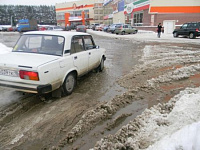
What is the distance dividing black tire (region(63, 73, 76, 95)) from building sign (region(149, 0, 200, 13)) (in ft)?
97.9

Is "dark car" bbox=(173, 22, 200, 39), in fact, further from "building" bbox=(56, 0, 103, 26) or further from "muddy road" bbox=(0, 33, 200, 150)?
"building" bbox=(56, 0, 103, 26)

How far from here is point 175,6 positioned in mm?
31094

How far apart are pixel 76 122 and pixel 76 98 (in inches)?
46.2

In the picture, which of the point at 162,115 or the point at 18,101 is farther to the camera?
the point at 18,101

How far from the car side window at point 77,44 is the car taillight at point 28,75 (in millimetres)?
1432

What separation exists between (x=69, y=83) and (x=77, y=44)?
119 cm

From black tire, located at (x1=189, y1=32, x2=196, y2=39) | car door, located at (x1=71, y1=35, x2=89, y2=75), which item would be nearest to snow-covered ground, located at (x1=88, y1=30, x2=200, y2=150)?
car door, located at (x1=71, y1=35, x2=89, y2=75)

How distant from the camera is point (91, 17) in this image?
280 feet

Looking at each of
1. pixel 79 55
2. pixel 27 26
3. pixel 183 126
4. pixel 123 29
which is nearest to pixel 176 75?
pixel 79 55

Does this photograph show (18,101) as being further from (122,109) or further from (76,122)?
(122,109)

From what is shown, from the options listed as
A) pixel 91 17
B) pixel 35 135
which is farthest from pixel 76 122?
pixel 91 17

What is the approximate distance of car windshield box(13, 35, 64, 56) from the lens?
15.5 feet

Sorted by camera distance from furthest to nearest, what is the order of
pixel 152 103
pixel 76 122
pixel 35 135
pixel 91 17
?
pixel 91 17
pixel 152 103
pixel 76 122
pixel 35 135

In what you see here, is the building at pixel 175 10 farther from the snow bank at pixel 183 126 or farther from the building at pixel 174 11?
the snow bank at pixel 183 126
